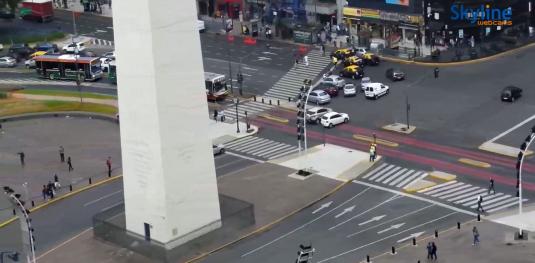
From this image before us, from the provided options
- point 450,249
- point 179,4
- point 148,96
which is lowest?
point 450,249

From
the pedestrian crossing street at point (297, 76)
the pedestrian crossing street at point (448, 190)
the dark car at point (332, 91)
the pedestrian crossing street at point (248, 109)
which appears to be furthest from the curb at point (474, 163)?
the pedestrian crossing street at point (297, 76)

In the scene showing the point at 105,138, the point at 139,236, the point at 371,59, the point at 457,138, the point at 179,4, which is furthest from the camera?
the point at 371,59

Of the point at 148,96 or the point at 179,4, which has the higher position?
the point at 179,4

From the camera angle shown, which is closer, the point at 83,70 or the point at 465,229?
the point at 465,229

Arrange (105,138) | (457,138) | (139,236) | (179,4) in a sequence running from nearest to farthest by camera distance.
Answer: (179,4)
(139,236)
(457,138)
(105,138)

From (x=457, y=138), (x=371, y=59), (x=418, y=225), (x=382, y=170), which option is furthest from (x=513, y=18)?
(x=418, y=225)

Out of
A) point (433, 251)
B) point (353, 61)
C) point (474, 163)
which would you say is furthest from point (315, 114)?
point (433, 251)

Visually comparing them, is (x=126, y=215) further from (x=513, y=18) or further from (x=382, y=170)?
(x=513, y=18)

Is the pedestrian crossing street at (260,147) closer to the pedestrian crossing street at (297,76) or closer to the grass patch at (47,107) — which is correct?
the pedestrian crossing street at (297,76)
